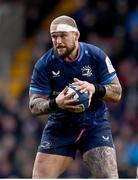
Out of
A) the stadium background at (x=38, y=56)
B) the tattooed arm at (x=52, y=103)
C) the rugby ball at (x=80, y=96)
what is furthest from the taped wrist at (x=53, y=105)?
the stadium background at (x=38, y=56)

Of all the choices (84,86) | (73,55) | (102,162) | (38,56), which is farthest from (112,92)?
(38,56)

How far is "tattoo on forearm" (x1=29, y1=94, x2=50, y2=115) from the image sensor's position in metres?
10.0

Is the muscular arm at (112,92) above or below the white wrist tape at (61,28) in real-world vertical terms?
below

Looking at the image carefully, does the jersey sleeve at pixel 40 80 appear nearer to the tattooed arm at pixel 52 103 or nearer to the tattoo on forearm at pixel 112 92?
the tattooed arm at pixel 52 103

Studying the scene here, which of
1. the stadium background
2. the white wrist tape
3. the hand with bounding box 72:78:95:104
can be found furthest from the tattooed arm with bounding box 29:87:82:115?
the stadium background

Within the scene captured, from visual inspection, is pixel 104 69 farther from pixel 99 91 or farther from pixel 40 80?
pixel 40 80

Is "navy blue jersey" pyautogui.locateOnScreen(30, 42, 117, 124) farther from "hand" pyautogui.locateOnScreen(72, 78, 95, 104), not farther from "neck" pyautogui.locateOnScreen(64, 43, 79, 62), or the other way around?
"hand" pyautogui.locateOnScreen(72, 78, 95, 104)

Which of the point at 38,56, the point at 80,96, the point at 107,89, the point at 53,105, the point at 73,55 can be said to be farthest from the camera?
the point at 38,56

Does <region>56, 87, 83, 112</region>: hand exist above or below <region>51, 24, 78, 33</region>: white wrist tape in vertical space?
below

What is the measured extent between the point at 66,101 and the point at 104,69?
2.06ft

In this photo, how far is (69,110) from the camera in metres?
9.98

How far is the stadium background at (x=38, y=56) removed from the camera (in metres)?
15.2

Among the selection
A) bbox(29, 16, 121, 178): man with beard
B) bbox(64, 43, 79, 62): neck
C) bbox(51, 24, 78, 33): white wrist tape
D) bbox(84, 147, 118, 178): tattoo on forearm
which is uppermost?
bbox(51, 24, 78, 33): white wrist tape

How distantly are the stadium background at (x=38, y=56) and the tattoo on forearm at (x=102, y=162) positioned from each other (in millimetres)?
4209
